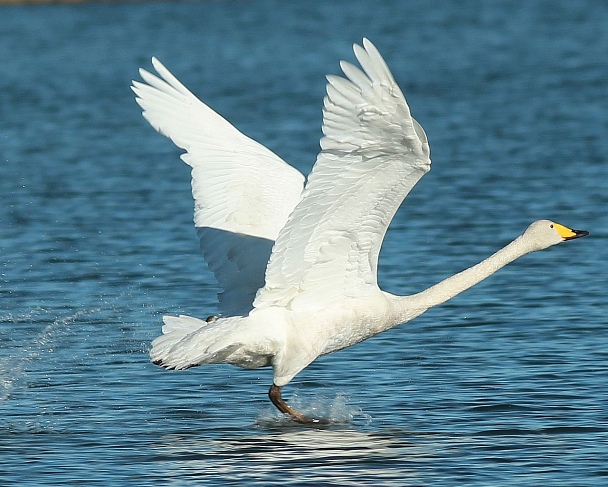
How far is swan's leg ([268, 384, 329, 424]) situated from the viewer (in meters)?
9.88

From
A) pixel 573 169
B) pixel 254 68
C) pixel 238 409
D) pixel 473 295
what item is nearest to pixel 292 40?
pixel 254 68

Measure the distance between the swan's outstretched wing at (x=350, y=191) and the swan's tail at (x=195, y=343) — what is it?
35 cm

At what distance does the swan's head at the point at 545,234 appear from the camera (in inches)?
409

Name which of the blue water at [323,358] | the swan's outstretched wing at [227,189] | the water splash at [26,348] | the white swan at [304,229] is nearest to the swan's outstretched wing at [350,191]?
the white swan at [304,229]

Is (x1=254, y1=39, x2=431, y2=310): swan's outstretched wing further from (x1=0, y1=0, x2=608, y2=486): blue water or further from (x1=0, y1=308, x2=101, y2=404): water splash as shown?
(x1=0, y1=308, x2=101, y2=404): water splash

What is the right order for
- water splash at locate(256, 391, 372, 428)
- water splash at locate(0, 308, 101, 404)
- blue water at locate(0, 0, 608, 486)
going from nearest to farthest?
blue water at locate(0, 0, 608, 486) → water splash at locate(256, 391, 372, 428) → water splash at locate(0, 308, 101, 404)

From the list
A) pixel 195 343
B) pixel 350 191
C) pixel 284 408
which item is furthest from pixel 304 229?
pixel 284 408

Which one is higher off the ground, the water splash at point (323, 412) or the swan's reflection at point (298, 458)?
the water splash at point (323, 412)

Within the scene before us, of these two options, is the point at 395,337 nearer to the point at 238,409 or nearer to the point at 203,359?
the point at 238,409

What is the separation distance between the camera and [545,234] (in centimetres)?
1043

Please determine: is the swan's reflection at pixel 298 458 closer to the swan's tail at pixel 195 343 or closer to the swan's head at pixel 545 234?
the swan's tail at pixel 195 343

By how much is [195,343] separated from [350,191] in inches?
57.3

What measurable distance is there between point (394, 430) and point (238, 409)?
1276 millimetres

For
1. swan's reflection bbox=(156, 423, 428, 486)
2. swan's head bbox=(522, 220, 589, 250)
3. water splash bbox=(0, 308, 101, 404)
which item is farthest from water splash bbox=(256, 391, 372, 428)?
water splash bbox=(0, 308, 101, 404)
